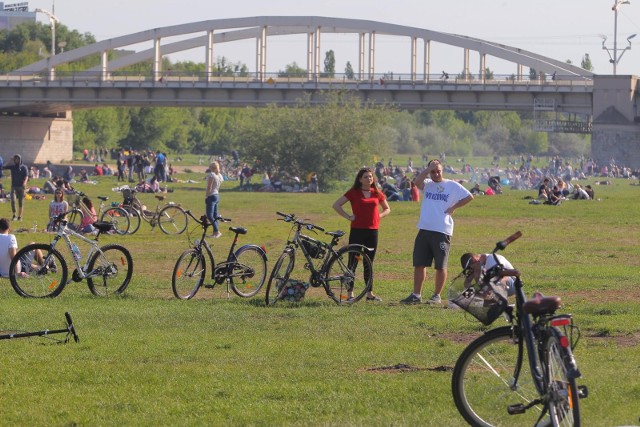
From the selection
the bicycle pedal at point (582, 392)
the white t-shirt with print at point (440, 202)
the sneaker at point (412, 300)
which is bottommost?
→ the sneaker at point (412, 300)

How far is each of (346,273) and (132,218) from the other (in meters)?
13.0

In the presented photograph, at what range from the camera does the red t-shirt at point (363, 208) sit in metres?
15.9

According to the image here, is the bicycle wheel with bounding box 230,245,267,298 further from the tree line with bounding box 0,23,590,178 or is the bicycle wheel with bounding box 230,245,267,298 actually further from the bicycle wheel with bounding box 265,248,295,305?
the tree line with bounding box 0,23,590,178

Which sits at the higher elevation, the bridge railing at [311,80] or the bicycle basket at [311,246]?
the bridge railing at [311,80]

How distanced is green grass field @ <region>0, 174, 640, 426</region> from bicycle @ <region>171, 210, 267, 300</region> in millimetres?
189

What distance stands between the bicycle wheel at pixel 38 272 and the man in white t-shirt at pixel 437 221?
4.13 m

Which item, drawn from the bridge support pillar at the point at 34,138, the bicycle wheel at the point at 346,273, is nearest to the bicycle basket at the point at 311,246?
the bicycle wheel at the point at 346,273

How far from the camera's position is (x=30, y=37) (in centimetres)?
15625

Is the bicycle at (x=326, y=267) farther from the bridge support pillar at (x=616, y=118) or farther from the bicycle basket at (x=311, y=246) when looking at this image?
the bridge support pillar at (x=616, y=118)

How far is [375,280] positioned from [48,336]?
7057mm

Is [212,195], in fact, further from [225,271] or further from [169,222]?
[225,271]

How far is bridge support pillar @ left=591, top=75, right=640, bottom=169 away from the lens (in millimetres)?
84312

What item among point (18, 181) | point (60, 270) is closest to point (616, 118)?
point (18, 181)

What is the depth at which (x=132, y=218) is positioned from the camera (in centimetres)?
2773
